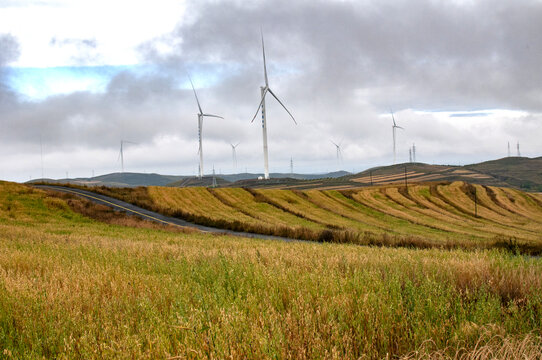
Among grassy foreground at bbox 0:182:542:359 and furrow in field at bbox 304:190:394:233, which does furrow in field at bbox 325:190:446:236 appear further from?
grassy foreground at bbox 0:182:542:359

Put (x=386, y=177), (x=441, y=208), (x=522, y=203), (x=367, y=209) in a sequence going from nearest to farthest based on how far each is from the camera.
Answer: (x=367, y=209), (x=441, y=208), (x=522, y=203), (x=386, y=177)

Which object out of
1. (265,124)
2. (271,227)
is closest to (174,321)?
(271,227)

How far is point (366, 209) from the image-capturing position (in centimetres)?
7519

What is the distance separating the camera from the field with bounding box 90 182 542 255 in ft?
175

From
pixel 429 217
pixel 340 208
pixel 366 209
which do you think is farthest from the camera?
pixel 366 209

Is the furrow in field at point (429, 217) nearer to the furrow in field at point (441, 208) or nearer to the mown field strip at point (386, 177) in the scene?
the furrow in field at point (441, 208)

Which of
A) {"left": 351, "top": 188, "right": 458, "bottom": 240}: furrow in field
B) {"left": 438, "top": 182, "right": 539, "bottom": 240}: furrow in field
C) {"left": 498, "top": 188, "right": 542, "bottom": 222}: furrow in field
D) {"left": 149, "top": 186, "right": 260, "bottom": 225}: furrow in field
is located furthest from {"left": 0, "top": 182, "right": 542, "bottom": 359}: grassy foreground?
{"left": 498, "top": 188, "right": 542, "bottom": 222}: furrow in field

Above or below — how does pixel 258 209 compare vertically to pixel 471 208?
above

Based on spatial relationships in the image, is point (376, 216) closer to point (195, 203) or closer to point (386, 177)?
point (195, 203)

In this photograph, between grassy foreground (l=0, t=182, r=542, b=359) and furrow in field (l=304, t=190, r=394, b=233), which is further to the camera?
furrow in field (l=304, t=190, r=394, b=233)

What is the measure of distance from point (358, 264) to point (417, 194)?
278 ft

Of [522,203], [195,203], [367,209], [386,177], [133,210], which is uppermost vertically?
[386,177]

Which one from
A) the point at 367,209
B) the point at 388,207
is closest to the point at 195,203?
the point at 367,209

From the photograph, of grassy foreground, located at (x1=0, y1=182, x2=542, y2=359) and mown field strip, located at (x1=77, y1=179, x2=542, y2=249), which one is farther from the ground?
grassy foreground, located at (x1=0, y1=182, x2=542, y2=359)
